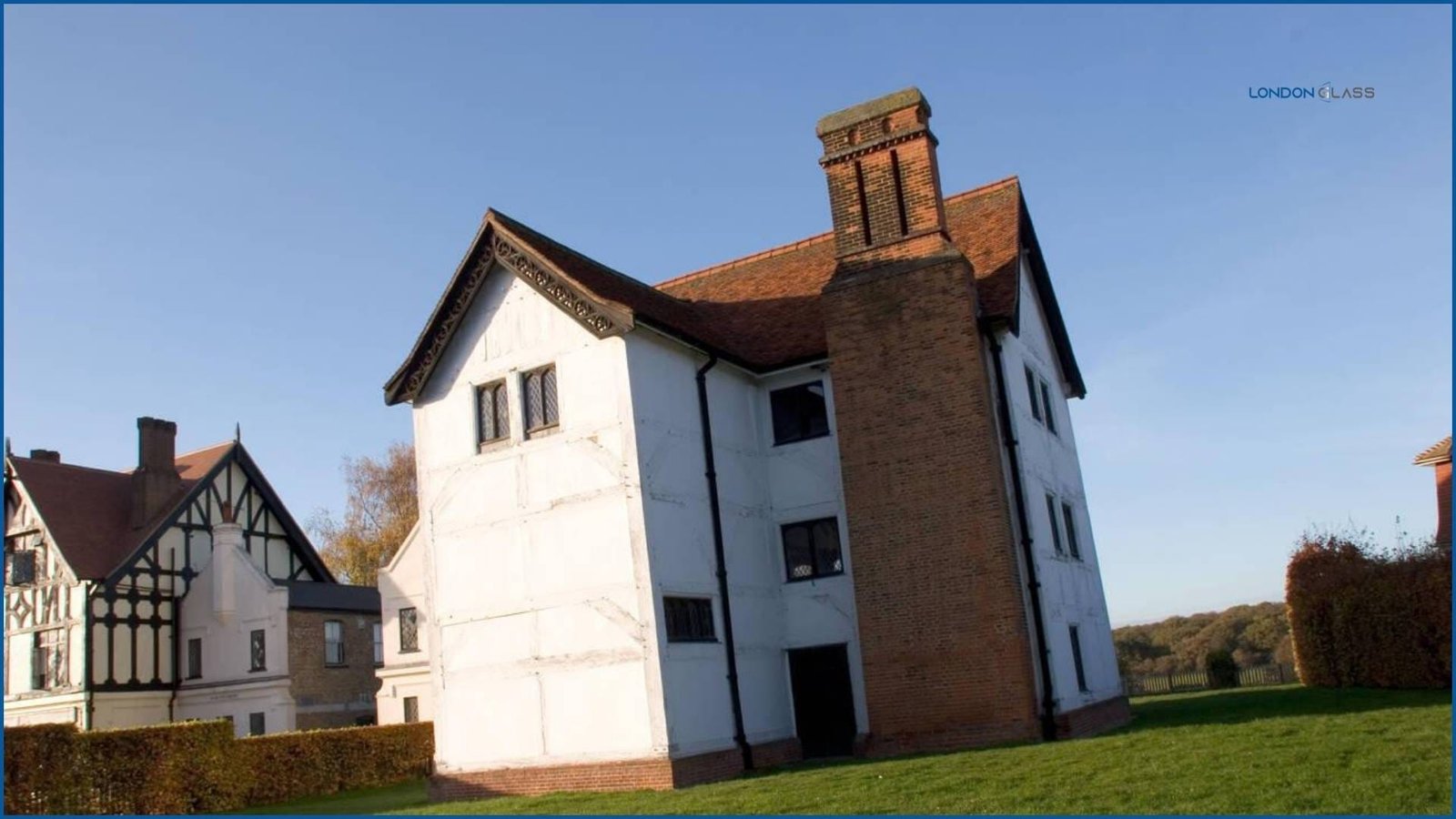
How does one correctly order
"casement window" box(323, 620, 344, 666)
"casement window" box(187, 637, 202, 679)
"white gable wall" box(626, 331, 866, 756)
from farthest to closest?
"casement window" box(187, 637, 202, 679) → "casement window" box(323, 620, 344, 666) → "white gable wall" box(626, 331, 866, 756)

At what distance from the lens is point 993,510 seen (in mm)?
19875

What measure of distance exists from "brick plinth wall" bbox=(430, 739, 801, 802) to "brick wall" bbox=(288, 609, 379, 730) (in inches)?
691

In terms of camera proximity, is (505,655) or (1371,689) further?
(1371,689)

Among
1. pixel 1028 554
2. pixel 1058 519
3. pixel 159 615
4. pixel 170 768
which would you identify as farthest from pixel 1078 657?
pixel 159 615

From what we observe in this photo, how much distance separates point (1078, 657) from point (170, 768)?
1706cm

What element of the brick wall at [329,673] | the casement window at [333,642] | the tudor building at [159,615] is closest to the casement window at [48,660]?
the tudor building at [159,615]

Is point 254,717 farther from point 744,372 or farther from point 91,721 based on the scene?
point 744,372

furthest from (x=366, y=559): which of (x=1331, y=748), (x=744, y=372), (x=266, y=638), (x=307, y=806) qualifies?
(x=1331, y=748)

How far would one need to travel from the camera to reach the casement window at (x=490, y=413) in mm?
20984

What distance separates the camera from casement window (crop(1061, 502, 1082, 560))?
24438 millimetres

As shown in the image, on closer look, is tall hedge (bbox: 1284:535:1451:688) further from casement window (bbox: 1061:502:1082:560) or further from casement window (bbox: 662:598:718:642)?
casement window (bbox: 662:598:718:642)

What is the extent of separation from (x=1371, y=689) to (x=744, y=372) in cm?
1606

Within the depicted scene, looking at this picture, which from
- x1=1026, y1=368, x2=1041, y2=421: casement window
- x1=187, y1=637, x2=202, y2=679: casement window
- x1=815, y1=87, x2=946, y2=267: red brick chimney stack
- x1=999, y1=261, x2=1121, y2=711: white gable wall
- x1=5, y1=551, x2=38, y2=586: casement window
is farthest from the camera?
x1=5, y1=551, x2=38, y2=586: casement window

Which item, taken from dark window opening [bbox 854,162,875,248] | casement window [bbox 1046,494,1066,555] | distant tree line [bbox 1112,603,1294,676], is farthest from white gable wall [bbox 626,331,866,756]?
distant tree line [bbox 1112,603,1294,676]
